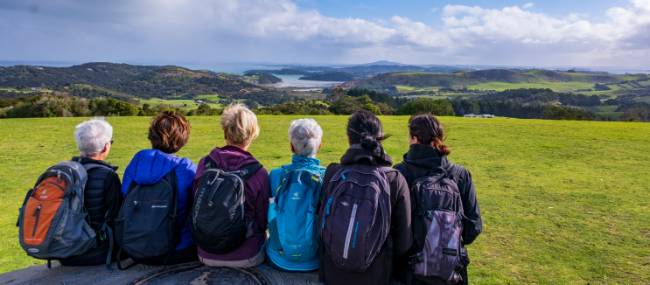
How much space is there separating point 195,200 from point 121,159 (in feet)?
32.2

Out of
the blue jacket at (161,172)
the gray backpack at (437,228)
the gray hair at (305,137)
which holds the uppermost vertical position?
the gray hair at (305,137)

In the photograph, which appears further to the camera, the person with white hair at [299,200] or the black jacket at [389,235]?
the person with white hair at [299,200]

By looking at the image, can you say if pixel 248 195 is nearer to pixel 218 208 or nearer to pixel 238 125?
pixel 218 208

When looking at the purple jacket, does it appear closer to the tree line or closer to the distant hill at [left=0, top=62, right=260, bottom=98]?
the tree line

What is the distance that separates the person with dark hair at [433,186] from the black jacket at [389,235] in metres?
0.16

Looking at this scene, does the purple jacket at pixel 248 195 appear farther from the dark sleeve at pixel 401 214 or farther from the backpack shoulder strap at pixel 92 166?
the dark sleeve at pixel 401 214

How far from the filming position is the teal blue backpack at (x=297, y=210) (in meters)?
3.59

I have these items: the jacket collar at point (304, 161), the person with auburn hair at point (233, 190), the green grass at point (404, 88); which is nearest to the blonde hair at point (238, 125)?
the person with auburn hair at point (233, 190)

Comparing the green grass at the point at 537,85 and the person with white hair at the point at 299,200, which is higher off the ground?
the person with white hair at the point at 299,200

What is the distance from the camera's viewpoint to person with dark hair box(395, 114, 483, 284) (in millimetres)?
3461

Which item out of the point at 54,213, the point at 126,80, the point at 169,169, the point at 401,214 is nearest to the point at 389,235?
the point at 401,214

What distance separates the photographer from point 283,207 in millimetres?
3609

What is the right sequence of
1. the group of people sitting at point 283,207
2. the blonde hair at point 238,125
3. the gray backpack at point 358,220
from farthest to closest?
the blonde hair at point 238,125, the group of people sitting at point 283,207, the gray backpack at point 358,220

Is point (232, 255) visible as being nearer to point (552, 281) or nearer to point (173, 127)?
point (173, 127)
